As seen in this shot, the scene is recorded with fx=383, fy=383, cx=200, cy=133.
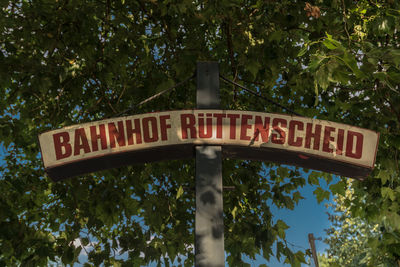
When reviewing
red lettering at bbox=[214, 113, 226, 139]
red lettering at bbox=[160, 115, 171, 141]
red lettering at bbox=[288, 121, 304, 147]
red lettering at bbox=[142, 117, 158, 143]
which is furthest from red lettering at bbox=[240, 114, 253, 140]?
red lettering at bbox=[142, 117, 158, 143]

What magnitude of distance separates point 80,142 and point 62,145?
0.15m

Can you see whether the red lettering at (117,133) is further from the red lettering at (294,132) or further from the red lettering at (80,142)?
the red lettering at (294,132)

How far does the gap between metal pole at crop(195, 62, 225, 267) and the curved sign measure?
16 centimetres

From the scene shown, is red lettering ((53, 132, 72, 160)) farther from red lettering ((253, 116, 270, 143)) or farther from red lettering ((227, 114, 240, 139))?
red lettering ((253, 116, 270, 143))

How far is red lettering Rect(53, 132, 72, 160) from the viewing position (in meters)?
3.21

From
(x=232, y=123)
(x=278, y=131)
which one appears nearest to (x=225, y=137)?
(x=232, y=123)

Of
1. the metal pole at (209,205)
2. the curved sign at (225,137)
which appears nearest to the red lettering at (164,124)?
the curved sign at (225,137)

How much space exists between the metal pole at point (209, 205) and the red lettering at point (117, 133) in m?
0.65

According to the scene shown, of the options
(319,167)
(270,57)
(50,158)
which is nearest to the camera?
(50,158)

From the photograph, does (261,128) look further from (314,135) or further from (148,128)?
(148,128)

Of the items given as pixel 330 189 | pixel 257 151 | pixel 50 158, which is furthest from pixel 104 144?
pixel 330 189

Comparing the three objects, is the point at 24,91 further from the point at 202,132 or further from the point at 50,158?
the point at 202,132

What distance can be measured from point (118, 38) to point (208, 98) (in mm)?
2276

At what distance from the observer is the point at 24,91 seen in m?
5.30
